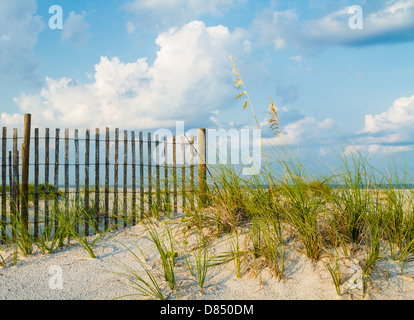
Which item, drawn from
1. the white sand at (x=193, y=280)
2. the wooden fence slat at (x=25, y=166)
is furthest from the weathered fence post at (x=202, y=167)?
the wooden fence slat at (x=25, y=166)

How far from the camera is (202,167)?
5.51m

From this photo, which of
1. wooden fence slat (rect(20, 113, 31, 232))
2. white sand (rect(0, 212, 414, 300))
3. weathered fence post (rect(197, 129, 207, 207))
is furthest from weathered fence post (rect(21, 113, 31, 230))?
weathered fence post (rect(197, 129, 207, 207))

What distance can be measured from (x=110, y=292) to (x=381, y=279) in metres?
2.70

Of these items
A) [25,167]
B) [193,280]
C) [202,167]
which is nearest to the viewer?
[193,280]

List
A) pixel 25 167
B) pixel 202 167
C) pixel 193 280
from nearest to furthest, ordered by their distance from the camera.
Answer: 1. pixel 193 280
2. pixel 202 167
3. pixel 25 167

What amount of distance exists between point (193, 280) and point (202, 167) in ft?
7.57

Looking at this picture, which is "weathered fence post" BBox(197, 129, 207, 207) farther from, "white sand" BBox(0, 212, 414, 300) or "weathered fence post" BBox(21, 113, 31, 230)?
"weathered fence post" BBox(21, 113, 31, 230)

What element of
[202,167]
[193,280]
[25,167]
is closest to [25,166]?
[25,167]

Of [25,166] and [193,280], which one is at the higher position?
[25,166]

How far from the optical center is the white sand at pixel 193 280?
3.18m

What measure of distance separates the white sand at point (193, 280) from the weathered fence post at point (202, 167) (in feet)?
3.26

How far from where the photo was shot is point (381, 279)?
10.6ft

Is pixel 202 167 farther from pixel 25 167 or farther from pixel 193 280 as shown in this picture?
pixel 25 167
